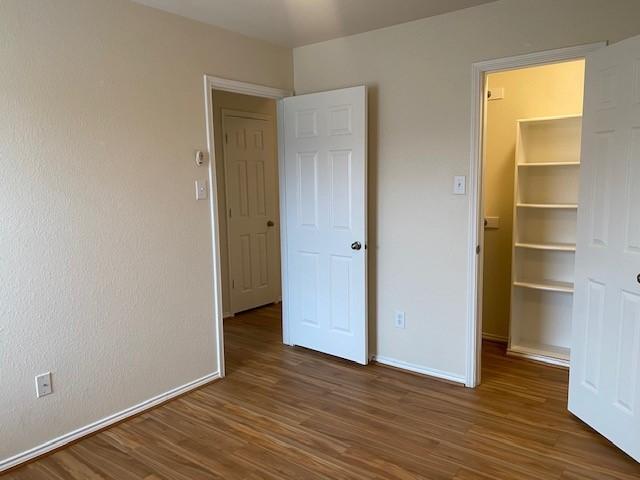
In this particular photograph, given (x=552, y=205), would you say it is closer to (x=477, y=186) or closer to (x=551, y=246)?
(x=551, y=246)

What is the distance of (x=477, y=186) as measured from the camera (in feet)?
9.95

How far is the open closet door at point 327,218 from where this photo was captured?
11.1 feet

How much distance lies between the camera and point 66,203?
251 centimetres

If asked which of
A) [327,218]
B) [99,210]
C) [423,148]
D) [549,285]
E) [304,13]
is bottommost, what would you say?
[549,285]

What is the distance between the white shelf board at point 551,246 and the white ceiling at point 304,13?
5.87 feet

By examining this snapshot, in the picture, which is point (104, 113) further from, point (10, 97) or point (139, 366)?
point (139, 366)

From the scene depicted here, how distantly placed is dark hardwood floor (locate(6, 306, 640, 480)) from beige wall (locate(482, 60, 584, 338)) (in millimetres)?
672

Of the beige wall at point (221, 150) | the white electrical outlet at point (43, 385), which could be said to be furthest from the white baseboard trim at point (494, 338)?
the white electrical outlet at point (43, 385)

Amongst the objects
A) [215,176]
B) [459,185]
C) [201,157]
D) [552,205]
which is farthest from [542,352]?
[201,157]

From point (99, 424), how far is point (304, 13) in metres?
2.74

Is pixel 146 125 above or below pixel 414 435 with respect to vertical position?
above

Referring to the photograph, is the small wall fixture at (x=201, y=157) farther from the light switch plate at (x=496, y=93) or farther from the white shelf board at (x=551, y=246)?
the white shelf board at (x=551, y=246)

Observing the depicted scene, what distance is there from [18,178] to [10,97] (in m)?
0.39

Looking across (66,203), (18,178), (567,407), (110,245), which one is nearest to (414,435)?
(567,407)
